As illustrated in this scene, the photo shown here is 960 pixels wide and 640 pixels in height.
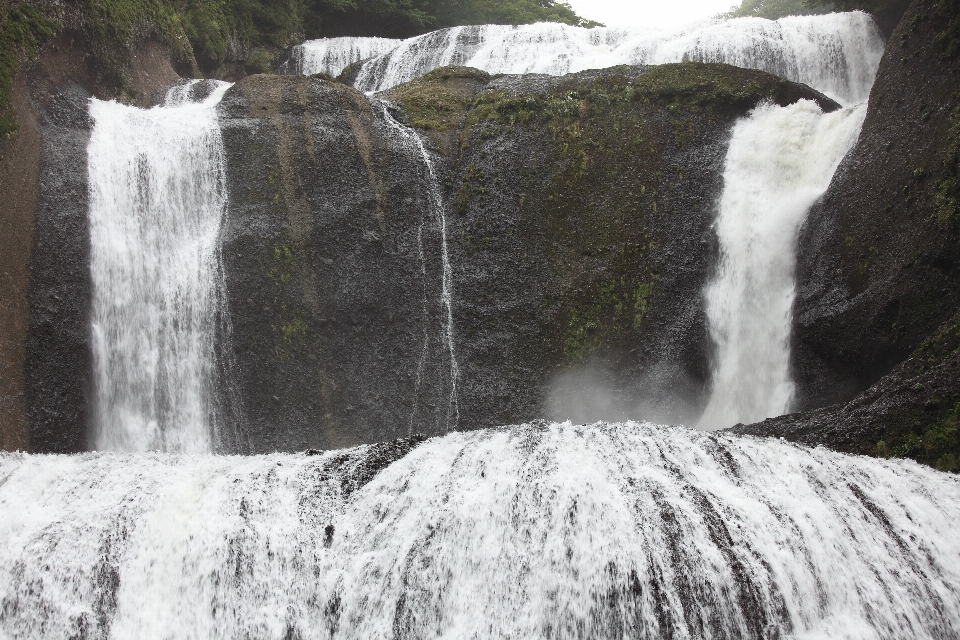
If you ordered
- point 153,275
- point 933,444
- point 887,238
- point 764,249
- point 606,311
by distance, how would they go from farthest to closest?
point 606,311 → point 764,249 → point 153,275 → point 887,238 → point 933,444

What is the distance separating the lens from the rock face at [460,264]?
10.5 meters

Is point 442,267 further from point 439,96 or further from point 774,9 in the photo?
point 774,9

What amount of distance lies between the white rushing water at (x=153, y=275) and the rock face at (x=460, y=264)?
40 cm

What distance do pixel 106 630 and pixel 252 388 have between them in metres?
5.66

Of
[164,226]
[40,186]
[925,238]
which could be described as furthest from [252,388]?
[925,238]

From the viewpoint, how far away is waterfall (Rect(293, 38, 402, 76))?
18000mm

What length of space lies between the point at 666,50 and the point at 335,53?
28.4ft

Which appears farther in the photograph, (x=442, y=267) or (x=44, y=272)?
(x=442, y=267)

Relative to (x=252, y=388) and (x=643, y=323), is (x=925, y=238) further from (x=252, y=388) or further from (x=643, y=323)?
(x=252, y=388)

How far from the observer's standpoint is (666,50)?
1448cm

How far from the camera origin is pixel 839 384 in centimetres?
893

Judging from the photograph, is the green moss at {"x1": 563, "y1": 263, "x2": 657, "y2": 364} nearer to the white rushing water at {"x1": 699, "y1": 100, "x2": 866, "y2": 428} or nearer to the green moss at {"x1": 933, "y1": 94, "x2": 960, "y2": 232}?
the white rushing water at {"x1": 699, "y1": 100, "x2": 866, "y2": 428}

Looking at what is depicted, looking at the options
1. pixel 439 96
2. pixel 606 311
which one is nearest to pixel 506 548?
pixel 606 311

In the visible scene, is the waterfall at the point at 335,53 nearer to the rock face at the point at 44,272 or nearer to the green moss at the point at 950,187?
the rock face at the point at 44,272
